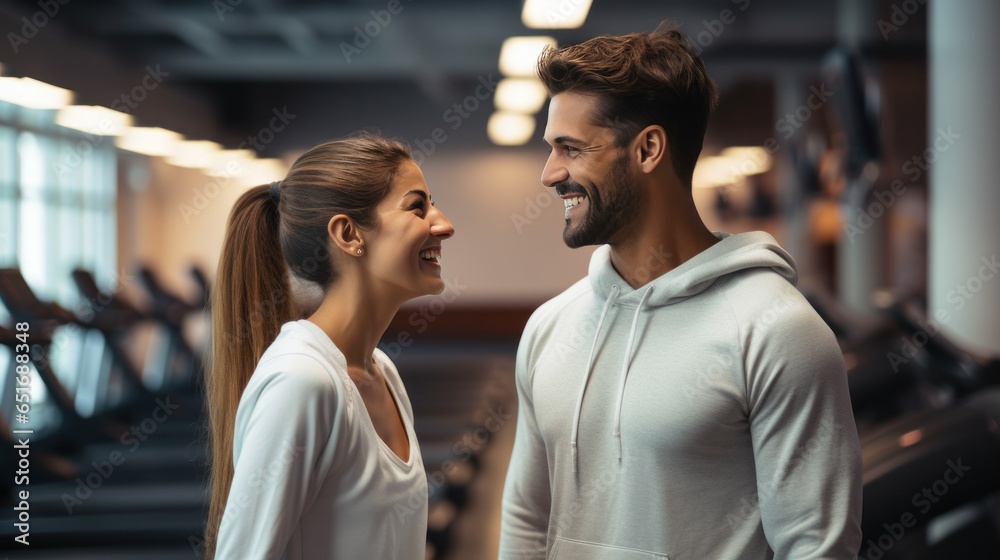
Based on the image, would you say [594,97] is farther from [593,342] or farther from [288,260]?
[288,260]

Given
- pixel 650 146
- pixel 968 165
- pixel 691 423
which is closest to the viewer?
pixel 691 423

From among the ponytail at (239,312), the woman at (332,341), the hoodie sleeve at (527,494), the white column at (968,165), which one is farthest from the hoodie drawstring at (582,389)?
the white column at (968,165)

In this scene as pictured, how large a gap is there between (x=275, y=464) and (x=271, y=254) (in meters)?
0.45

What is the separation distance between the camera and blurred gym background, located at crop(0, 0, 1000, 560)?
351cm

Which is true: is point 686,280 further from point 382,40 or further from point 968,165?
point 382,40

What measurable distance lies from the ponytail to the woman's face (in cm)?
19

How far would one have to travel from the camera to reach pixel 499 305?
1252 cm

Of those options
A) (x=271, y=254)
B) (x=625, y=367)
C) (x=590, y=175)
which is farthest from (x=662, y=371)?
(x=271, y=254)

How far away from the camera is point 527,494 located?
1563 millimetres

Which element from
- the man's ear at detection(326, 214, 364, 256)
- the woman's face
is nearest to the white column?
the woman's face

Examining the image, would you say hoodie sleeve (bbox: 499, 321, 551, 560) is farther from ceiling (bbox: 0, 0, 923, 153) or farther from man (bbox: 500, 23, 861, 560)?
ceiling (bbox: 0, 0, 923, 153)

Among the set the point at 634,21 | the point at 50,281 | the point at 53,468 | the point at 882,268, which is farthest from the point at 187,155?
the point at 882,268

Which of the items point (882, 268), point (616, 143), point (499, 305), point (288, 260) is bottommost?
point (499, 305)

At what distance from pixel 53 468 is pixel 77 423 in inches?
22.2
